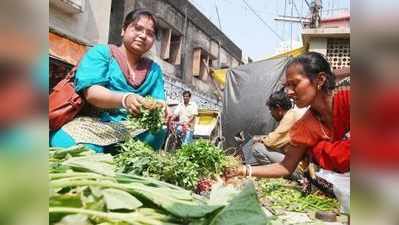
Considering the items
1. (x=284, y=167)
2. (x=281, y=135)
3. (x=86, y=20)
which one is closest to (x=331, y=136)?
(x=284, y=167)

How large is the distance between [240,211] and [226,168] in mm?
968

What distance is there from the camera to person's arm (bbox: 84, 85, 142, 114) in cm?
200

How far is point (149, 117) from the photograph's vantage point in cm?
204

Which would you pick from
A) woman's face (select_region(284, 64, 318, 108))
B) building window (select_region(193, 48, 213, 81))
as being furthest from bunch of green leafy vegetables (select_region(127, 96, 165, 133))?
building window (select_region(193, 48, 213, 81))

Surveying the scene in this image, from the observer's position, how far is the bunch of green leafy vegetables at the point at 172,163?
1.60 m

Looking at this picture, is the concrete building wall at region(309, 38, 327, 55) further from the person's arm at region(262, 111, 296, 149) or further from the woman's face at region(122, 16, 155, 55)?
the woman's face at region(122, 16, 155, 55)

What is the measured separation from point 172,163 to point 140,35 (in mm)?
899

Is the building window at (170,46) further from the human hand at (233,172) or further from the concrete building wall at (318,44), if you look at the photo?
the human hand at (233,172)

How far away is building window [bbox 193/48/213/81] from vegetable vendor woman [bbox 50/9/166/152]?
12.0 metres

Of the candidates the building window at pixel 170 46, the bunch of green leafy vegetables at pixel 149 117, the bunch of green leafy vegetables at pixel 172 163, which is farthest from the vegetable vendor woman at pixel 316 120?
the building window at pixel 170 46

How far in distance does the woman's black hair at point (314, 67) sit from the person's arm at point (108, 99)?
0.73m

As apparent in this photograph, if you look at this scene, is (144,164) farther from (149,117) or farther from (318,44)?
(318,44)
